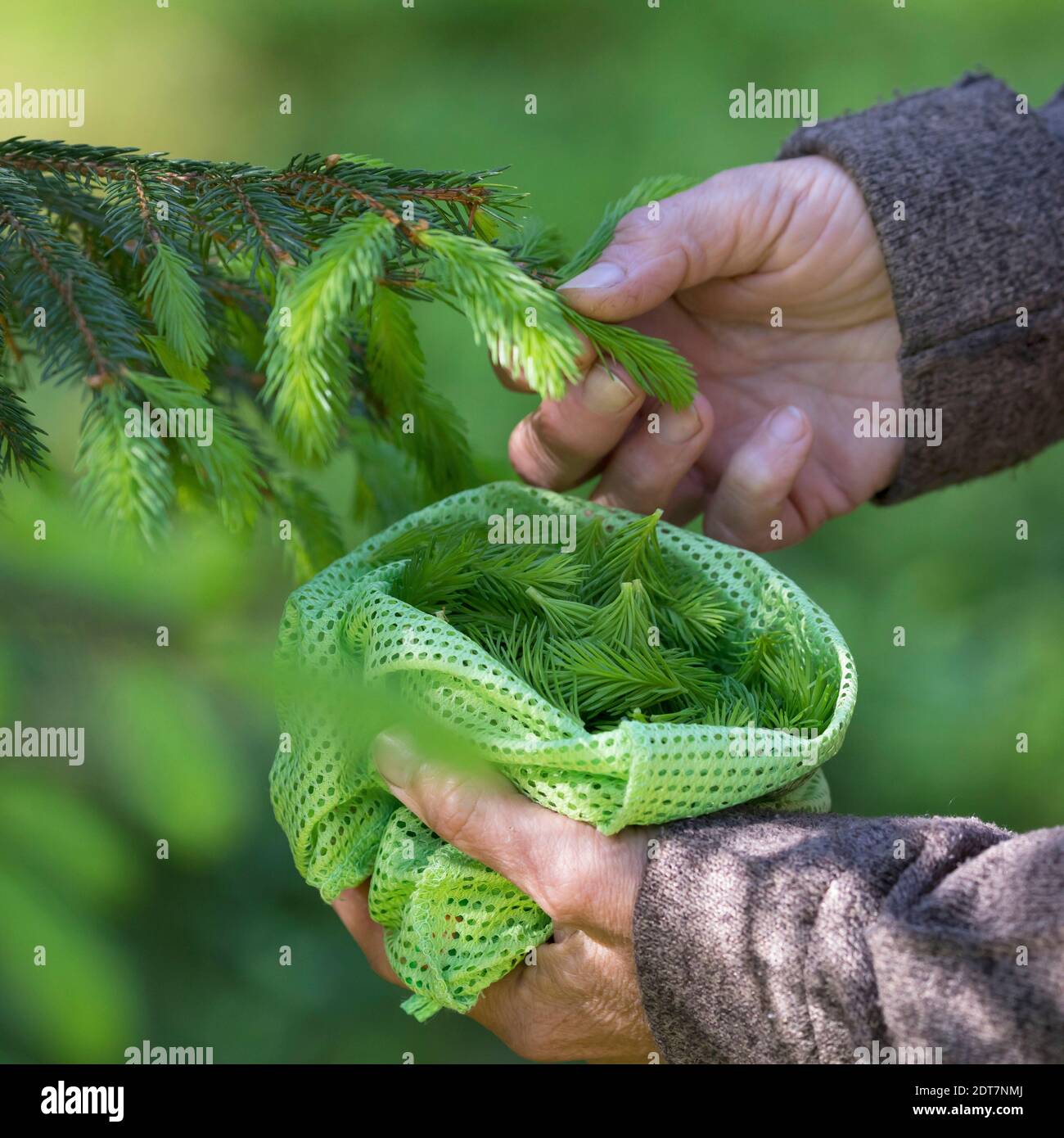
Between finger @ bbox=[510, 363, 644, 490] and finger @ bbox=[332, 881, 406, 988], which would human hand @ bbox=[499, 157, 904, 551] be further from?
→ finger @ bbox=[332, 881, 406, 988]

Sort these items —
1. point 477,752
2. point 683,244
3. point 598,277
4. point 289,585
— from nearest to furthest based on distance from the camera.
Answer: point 477,752, point 598,277, point 683,244, point 289,585

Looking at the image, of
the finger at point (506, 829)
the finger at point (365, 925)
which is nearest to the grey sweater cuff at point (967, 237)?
the finger at point (506, 829)

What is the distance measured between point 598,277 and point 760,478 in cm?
38

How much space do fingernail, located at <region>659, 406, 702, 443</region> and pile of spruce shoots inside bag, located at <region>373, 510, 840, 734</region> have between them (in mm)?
263

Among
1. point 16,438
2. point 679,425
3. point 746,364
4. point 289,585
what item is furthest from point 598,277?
point 289,585

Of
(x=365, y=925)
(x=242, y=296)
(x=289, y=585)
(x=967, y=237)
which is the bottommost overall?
(x=365, y=925)

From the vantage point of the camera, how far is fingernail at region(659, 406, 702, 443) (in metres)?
1.24

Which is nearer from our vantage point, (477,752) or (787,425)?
(477,752)

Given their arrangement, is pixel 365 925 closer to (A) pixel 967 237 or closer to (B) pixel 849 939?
(B) pixel 849 939

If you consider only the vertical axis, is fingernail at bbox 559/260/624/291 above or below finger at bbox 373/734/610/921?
above

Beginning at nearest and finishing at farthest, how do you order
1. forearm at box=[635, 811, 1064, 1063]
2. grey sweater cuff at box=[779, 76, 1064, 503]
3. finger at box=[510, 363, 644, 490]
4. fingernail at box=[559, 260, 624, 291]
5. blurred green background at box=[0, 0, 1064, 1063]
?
blurred green background at box=[0, 0, 1064, 1063]
forearm at box=[635, 811, 1064, 1063]
fingernail at box=[559, 260, 624, 291]
finger at box=[510, 363, 644, 490]
grey sweater cuff at box=[779, 76, 1064, 503]

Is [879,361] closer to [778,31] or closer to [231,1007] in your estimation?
[231,1007]

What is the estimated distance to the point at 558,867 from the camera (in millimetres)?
910

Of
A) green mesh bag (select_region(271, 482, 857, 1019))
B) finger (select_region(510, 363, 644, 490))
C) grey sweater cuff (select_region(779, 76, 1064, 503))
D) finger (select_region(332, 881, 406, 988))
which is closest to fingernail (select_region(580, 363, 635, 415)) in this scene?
finger (select_region(510, 363, 644, 490))
